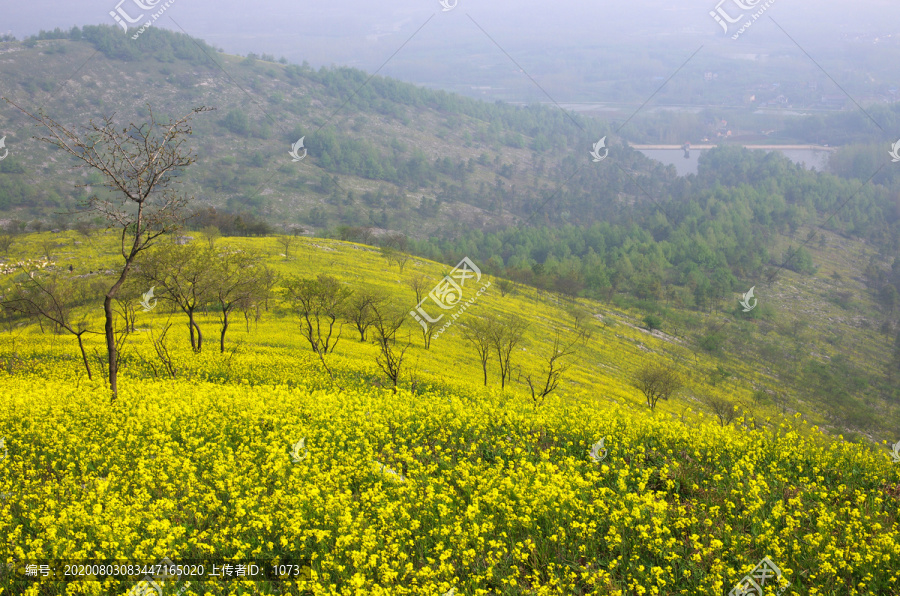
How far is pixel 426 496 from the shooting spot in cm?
1116

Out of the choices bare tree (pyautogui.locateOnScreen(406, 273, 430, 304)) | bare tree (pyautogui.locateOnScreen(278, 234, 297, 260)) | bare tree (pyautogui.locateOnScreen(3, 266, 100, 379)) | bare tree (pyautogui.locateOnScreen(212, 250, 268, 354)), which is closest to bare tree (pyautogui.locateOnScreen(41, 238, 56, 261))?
bare tree (pyautogui.locateOnScreen(3, 266, 100, 379))

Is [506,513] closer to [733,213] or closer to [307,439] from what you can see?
[307,439]

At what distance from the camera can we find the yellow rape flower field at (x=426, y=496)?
913cm

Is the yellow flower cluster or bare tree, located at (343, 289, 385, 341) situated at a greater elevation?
the yellow flower cluster

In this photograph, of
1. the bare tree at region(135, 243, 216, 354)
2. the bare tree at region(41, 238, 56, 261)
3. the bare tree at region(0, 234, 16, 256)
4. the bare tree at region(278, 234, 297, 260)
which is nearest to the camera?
the bare tree at region(135, 243, 216, 354)

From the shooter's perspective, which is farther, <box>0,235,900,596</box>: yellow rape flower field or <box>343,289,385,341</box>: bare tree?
<box>343,289,385,341</box>: bare tree

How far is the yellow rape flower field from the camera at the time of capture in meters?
9.13

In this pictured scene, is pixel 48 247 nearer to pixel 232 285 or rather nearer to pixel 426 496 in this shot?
pixel 232 285

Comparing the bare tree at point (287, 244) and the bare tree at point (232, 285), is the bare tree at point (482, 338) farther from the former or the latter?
the bare tree at point (287, 244)

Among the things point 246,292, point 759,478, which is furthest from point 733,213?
point 759,478

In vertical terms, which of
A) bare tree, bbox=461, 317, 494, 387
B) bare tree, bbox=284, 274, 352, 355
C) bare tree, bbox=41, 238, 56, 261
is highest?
bare tree, bbox=284, 274, 352, 355

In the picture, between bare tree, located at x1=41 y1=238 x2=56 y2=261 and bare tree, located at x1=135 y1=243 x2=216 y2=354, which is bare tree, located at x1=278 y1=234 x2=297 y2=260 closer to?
bare tree, located at x1=41 y1=238 x2=56 y2=261

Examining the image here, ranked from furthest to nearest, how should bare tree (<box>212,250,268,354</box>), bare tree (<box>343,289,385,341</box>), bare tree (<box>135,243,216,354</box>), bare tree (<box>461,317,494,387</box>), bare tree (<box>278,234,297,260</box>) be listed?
bare tree (<box>278,234,297,260</box>)
bare tree (<box>343,289,385,341</box>)
bare tree (<box>461,317,494,387</box>)
bare tree (<box>212,250,268,354</box>)
bare tree (<box>135,243,216,354</box>)

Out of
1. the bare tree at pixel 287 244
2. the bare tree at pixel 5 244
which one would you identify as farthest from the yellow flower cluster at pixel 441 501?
the bare tree at pixel 5 244
